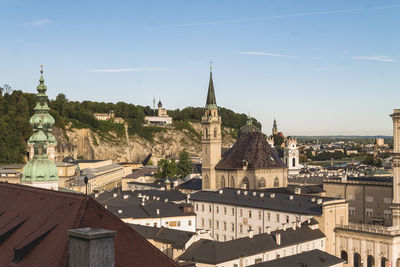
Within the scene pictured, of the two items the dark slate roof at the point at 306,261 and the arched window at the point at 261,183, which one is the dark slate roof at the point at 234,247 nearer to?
the dark slate roof at the point at 306,261

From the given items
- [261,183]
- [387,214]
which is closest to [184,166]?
[261,183]

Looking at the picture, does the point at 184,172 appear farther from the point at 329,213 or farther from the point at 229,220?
the point at 329,213

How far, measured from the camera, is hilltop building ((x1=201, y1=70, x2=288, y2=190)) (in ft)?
277

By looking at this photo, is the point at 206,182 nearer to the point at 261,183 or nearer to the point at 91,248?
the point at 261,183

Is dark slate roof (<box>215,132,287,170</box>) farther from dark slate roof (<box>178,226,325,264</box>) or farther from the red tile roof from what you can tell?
the red tile roof

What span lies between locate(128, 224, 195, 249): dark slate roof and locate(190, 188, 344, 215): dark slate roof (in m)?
13.9

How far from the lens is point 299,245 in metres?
49.6

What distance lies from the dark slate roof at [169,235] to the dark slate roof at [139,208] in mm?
7217

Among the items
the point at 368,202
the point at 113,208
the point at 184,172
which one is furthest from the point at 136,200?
the point at 184,172

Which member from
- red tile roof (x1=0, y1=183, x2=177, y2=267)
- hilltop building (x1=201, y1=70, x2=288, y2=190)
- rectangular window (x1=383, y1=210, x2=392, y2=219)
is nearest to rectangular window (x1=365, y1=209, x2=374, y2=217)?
rectangular window (x1=383, y1=210, x2=392, y2=219)

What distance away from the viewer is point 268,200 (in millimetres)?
63250

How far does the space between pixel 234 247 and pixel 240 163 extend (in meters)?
41.5

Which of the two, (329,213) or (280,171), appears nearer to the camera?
(329,213)

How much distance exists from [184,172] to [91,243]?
120 metres
